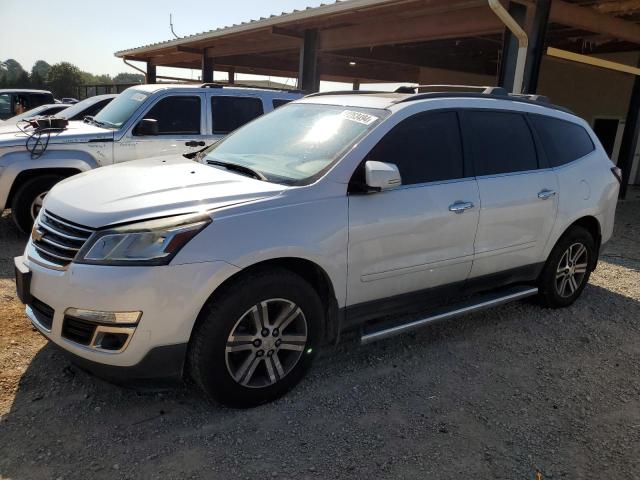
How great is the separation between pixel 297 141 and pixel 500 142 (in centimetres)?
163

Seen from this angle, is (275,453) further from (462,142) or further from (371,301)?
(462,142)

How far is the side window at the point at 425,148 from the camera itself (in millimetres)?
3400

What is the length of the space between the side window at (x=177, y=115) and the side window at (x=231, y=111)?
9.4 inches

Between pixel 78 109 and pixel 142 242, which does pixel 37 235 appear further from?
pixel 78 109

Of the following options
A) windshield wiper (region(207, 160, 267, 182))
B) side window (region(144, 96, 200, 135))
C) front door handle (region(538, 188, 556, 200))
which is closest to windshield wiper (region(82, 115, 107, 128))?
side window (region(144, 96, 200, 135))

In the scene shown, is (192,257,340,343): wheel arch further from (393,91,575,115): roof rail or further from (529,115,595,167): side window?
(529,115,595,167): side window

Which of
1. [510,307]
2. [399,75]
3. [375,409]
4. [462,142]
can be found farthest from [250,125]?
[399,75]

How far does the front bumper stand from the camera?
2535 millimetres

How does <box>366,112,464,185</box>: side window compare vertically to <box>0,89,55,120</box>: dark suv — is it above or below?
above

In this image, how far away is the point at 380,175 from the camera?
304 centimetres

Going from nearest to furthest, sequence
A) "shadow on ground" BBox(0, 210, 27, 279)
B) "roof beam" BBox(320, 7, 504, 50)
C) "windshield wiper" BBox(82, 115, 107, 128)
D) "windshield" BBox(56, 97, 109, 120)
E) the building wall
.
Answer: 1. "shadow on ground" BBox(0, 210, 27, 279)
2. "windshield wiper" BBox(82, 115, 107, 128)
3. "windshield" BBox(56, 97, 109, 120)
4. "roof beam" BBox(320, 7, 504, 50)
5. the building wall

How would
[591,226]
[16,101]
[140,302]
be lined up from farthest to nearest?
[16,101] → [591,226] → [140,302]

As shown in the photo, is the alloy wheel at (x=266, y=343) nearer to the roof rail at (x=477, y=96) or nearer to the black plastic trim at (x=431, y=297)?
the black plastic trim at (x=431, y=297)

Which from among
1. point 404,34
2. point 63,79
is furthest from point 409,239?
point 63,79
